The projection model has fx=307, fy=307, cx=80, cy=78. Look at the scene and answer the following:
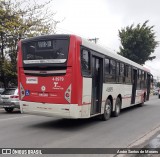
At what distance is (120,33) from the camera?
46188 millimetres

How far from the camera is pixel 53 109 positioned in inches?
418

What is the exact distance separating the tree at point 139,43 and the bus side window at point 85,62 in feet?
110

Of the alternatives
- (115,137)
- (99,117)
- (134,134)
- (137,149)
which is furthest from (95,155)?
(99,117)

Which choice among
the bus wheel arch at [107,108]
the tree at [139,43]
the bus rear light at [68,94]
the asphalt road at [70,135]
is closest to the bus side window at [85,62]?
the bus rear light at [68,94]

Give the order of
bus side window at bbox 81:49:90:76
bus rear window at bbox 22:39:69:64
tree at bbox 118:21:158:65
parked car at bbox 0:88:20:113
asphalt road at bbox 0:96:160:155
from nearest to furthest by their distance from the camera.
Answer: asphalt road at bbox 0:96:160:155, bus rear window at bbox 22:39:69:64, bus side window at bbox 81:49:90:76, parked car at bbox 0:88:20:113, tree at bbox 118:21:158:65

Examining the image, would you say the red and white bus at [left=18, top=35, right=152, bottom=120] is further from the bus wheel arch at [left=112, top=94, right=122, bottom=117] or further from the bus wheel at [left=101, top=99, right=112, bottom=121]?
the bus wheel arch at [left=112, top=94, right=122, bottom=117]

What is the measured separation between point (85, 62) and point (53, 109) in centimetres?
204

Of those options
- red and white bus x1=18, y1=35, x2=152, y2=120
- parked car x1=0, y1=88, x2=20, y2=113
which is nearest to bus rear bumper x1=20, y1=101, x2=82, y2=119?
red and white bus x1=18, y1=35, x2=152, y2=120

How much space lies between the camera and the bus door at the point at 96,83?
11.9 metres

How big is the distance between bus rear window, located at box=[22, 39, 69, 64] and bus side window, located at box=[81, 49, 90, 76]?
2.27 feet

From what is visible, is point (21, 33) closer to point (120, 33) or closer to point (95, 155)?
point (95, 155)

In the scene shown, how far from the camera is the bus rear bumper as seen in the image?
10281mm

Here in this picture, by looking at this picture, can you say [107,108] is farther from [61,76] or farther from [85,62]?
[61,76]

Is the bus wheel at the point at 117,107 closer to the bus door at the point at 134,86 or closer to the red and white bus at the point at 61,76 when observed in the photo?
the red and white bus at the point at 61,76
